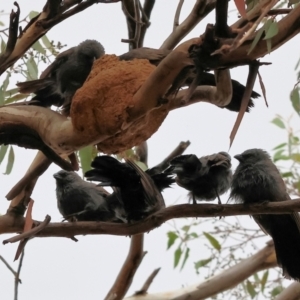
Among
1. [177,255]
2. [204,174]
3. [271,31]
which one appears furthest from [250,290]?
[271,31]

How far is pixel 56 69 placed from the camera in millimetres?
2180

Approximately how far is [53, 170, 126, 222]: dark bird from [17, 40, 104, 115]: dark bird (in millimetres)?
348

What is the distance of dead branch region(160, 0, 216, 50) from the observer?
6.53 feet

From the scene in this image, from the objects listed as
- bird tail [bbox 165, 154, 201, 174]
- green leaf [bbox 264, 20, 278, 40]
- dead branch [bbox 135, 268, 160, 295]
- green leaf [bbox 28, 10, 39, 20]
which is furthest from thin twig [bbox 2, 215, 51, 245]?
dead branch [bbox 135, 268, 160, 295]

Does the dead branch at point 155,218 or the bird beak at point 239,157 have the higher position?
the bird beak at point 239,157

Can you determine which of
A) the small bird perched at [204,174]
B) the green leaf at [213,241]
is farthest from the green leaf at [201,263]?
the small bird perched at [204,174]

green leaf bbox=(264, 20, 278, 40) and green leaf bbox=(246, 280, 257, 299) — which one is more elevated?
green leaf bbox=(264, 20, 278, 40)

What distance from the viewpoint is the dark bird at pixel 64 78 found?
6.54 ft

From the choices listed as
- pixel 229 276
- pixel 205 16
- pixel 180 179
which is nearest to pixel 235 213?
pixel 180 179

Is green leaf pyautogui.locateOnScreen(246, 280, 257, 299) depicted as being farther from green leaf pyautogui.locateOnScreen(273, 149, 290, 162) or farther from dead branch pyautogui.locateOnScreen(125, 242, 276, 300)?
green leaf pyautogui.locateOnScreen(273, 149, 290, 162)

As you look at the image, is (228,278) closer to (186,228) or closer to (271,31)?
(186,228)

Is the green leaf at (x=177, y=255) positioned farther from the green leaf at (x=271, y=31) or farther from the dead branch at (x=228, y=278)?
the green leaf at (x=271, y=31)

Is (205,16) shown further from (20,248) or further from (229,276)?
(229,276)

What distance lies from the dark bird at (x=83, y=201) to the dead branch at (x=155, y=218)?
0.26 metres
